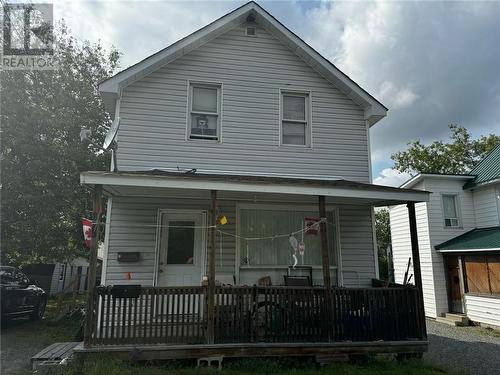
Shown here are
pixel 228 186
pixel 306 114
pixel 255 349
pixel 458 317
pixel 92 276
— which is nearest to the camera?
pixel 92 276

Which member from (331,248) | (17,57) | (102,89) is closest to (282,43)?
(102,89)

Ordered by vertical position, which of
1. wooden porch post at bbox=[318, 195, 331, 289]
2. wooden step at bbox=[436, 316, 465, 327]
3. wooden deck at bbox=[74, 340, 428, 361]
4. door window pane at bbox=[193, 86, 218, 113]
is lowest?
wooden step at bbox=[436, 316, 465, 327]

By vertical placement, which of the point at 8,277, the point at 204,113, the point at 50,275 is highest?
the point at 204,113

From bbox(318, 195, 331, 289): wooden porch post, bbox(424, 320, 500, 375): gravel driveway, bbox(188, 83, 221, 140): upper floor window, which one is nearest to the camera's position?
bbox(318, 195, 331, 289): wooden porch post

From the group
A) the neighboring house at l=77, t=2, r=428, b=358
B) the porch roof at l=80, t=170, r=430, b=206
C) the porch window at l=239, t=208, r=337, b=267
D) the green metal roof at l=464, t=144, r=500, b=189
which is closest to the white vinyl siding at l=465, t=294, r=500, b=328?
the green metal roof at l=464, t=144, r=500, b=189

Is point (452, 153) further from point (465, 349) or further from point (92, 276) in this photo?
point (92, 276)

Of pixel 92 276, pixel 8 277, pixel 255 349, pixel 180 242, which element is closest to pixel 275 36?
pixel 180 242

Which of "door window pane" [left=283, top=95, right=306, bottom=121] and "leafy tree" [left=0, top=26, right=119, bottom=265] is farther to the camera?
"leafy tree" [left=0, top=26, right=119, bottom=265]

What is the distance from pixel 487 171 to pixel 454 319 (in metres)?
6.03

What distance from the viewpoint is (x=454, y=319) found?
42.3 feet

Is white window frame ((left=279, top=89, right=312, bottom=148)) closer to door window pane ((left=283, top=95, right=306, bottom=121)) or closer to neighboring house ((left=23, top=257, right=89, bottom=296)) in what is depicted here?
door window pane ((left=283, top=95, right=306, bottom=121))

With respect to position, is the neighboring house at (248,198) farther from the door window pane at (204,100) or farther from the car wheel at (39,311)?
the car wheel at (39,311)

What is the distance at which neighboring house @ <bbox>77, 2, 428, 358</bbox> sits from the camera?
6008mm

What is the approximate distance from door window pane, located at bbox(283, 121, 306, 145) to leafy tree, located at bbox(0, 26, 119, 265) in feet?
19.8
